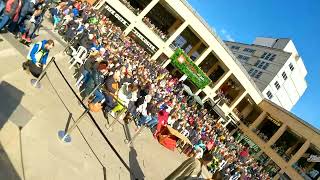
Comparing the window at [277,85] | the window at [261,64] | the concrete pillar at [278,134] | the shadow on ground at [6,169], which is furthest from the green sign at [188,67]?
the window at [261,64]

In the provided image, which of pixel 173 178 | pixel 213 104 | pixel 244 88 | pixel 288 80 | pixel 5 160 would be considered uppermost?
pixel 288 80

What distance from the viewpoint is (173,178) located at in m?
8.80

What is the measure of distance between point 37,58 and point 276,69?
181 ft

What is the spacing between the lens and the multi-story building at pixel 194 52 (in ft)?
116

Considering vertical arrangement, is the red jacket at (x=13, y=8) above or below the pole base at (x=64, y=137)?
above

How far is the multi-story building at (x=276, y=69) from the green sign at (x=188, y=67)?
26.9m

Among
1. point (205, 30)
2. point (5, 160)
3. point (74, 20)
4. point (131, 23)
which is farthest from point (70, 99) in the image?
point (205, 30)

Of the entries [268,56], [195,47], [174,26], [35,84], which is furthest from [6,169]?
[268,56]

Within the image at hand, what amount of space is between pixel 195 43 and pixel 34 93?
3104cm

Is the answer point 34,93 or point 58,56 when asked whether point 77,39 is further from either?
point 34,93

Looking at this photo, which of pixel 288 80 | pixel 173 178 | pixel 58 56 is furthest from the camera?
pixel 288 80

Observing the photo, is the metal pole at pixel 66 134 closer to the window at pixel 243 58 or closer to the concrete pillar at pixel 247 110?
the concrete pillar at pixel 247 110

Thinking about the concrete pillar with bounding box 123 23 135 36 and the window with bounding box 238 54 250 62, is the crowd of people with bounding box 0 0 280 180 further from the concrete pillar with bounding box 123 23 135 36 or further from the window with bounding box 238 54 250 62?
the window with bounding box 238 54 250 62

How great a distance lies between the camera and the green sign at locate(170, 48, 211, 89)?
36.6m
